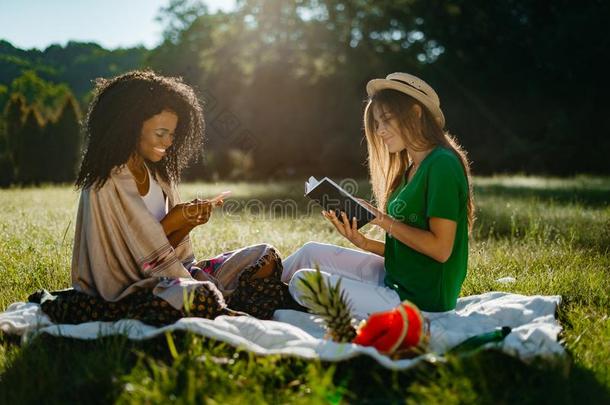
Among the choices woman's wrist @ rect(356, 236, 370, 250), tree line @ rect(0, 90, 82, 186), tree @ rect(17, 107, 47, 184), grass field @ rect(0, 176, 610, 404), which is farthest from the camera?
tree @ rect(17, 107, 47, 184)

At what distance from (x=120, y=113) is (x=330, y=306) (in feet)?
6.24

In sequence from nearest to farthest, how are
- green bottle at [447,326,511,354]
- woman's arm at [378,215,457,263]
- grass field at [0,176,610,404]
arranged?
grass field at [0,176,610,404], green bottle at [447,326,511,354], woman's arm at [378,215,457,263]

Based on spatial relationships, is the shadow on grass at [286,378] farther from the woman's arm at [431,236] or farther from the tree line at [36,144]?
the tree line at [36,144]

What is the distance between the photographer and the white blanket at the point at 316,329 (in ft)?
10.3

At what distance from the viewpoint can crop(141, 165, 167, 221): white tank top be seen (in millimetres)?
4281

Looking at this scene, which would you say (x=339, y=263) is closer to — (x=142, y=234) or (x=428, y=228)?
(x=428, y=228)

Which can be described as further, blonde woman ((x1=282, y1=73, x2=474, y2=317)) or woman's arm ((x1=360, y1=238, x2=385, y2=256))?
woman's arm ((x1=360, y1=238, x2=385, y2=256))

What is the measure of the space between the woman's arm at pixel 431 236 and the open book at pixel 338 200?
0.41 feet

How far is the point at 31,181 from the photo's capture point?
18172 millimetres

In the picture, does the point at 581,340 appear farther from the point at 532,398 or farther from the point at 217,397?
the point at 217,397

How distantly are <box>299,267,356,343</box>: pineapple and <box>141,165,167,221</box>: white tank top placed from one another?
1.42 m

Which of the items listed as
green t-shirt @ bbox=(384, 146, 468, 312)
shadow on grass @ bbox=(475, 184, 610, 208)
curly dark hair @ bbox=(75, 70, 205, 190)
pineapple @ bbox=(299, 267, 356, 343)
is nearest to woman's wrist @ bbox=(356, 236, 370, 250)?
green t-shirt @ bbox=(384, 146, 468, 312)

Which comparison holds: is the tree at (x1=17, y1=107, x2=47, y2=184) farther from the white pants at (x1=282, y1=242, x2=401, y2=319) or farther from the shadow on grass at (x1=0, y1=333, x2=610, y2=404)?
the shadow on grass at (x1=0, y1=333, x2=610, y2=404)

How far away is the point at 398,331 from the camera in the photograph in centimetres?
316
